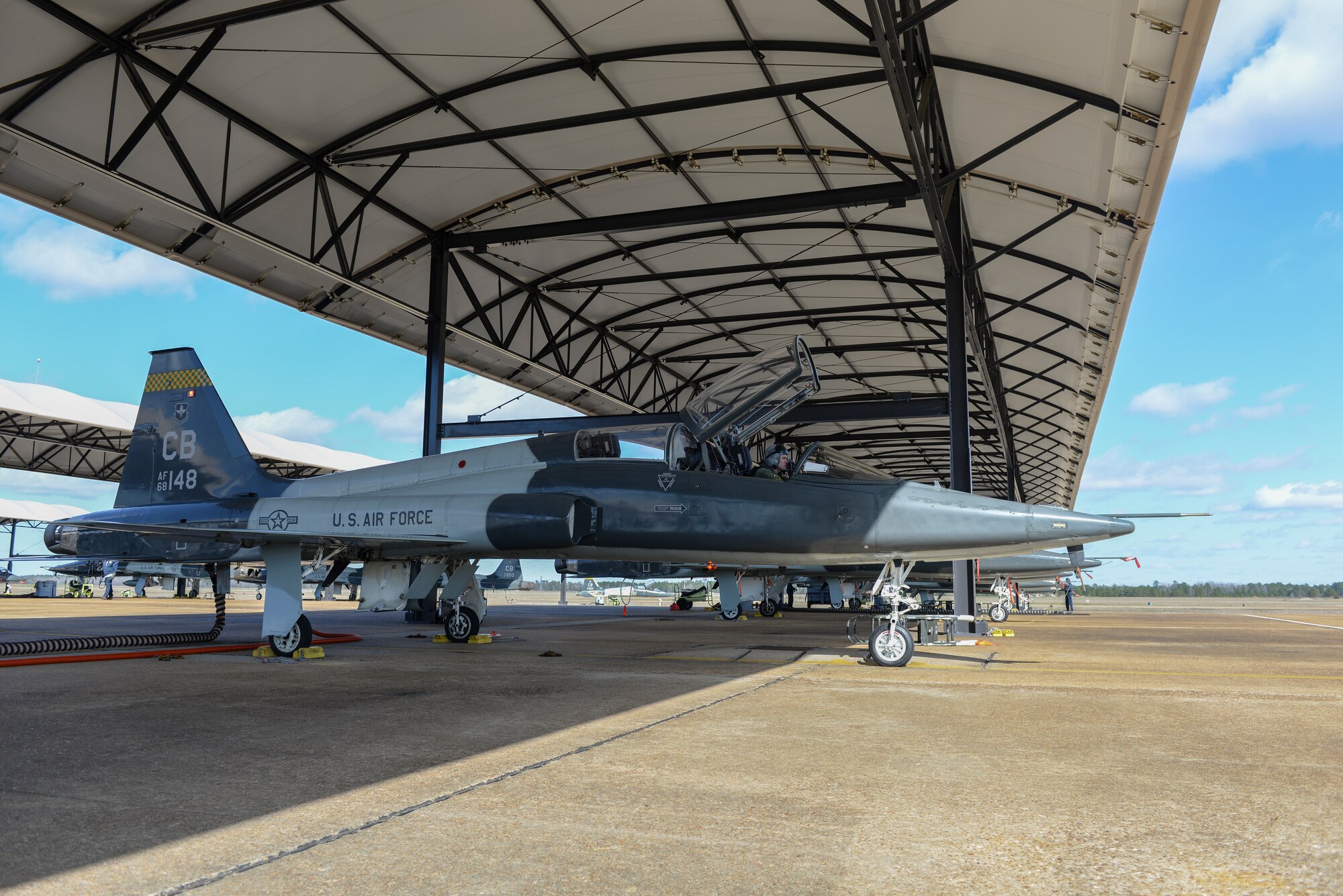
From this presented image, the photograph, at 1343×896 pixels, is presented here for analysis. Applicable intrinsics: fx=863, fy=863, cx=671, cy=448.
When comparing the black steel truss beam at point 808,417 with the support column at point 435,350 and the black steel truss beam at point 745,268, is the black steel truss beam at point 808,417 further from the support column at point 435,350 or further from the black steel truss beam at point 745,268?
the black steel truss beam at point 745,268

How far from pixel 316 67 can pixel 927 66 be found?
23.8 feet

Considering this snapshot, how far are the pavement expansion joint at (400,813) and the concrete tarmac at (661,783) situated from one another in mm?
13

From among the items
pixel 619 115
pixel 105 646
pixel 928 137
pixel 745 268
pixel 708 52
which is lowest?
pixel 105 646

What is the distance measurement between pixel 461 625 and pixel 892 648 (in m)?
5.69

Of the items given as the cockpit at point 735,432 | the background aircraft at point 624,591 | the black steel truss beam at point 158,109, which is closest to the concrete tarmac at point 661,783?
the cockpit at point 735,432

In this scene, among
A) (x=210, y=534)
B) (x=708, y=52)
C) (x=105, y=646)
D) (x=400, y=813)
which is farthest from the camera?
(x=708, y=52)

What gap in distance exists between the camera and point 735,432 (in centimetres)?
969

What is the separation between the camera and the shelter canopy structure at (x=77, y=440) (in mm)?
28375

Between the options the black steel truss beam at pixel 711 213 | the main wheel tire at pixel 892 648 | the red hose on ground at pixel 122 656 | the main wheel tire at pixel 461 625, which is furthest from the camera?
the black steel truss beam at pixel 711 213

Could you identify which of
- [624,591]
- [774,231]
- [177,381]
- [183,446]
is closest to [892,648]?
[774,231]

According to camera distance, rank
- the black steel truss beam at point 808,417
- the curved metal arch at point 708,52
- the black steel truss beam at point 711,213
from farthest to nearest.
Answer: the black steel truss beam at point 808,417 → the black steel truss beam at point 711,213 → the curved metal arch at point 708,52

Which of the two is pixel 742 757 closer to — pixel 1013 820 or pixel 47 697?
pixel 1013 820

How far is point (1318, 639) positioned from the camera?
15.3m

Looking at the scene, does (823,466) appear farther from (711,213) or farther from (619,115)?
(619,115)
